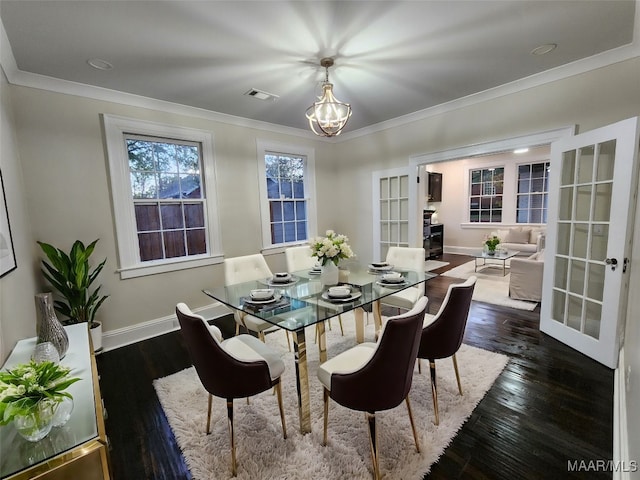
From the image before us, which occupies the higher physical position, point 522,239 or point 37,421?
point 37,421

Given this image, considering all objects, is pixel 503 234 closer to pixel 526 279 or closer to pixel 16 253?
pixel 526 279

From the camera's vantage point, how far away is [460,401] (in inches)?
79.7

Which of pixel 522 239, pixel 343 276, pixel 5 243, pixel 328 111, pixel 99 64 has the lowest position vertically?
pixel 522 239

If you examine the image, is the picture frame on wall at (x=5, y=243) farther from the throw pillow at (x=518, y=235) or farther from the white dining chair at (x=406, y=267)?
the throw pillow at (x=518, y=235)

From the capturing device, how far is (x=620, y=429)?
1.63 meters

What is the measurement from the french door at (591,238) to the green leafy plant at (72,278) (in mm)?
4518

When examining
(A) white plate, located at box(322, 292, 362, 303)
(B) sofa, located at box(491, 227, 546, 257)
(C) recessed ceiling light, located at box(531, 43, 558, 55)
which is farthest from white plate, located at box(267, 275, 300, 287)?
(B) sofa, located at box(491, 227, 546, 257)

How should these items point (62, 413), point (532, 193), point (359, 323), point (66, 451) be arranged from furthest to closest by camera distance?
1. point (532, 193)
2. point (359, 323)
3. point (62, 413)
4. point (66, 451)

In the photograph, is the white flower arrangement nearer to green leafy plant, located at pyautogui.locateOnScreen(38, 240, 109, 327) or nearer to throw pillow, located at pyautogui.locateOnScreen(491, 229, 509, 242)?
green leafy plant, located at pyautogui.locateOnScreen(38, 240, 109, 327)

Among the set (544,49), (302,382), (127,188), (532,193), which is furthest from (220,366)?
(532,193)

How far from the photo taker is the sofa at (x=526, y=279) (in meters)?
3.87

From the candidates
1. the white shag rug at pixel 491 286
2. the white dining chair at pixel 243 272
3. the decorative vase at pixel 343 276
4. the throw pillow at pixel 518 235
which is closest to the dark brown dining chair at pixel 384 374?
the decorative vase at pixel 343 276

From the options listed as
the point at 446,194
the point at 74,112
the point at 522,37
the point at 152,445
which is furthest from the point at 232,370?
the point at 446,194

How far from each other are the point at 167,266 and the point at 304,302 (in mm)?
2158
